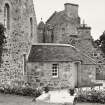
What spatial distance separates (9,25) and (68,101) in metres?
9.27

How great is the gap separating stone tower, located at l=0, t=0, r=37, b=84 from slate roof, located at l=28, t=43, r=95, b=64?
948 millimetres

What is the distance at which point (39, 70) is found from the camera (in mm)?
29750

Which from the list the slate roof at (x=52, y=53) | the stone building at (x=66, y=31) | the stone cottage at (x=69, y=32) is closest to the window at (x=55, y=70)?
the slate roof at (x=52, y=53)

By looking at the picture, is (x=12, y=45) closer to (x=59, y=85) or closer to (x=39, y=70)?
(x=39, y=70)

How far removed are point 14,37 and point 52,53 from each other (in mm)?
4545

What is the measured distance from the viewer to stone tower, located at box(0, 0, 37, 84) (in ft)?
87.8

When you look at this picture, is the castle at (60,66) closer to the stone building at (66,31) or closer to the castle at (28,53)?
the castle at (28,53)

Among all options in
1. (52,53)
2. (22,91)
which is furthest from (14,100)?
(52,53)

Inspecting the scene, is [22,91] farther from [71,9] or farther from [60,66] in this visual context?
[71,9]

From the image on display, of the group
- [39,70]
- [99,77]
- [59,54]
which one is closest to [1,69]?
[39,70]

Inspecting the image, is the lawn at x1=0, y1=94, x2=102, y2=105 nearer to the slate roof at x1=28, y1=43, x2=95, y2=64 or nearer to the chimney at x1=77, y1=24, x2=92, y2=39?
the slate roof at x1=28, y1=43, x2=95, y2=64

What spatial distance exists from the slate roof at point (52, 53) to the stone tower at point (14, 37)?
948mm

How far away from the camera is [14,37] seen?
27656 mm

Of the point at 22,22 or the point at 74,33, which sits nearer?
the point at 22,22
